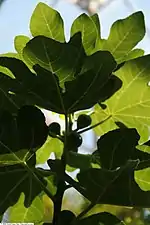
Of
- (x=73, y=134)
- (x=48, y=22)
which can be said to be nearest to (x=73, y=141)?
(x=73, y=134)

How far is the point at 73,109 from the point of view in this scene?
1.77ft

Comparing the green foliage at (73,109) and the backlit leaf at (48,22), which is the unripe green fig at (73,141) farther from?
the backlit leaf at (48,22)

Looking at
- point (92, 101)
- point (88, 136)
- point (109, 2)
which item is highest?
point (109, 2)

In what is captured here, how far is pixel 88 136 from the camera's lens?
2.32 meters

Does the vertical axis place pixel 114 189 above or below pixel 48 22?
below

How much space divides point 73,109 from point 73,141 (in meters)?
0.05

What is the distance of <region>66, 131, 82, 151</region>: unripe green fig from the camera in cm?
57

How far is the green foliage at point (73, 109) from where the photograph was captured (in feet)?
1.69

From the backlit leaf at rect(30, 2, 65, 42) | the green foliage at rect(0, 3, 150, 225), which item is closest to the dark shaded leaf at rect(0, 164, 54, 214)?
the green foliage at rect(0, 3, 150, 225)

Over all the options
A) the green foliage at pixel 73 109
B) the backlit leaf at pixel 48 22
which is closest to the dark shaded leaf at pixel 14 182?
the green foliage at pixel 73 109

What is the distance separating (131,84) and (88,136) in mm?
1753

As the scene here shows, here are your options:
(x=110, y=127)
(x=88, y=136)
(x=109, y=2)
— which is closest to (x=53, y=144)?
(x=110, y=127)

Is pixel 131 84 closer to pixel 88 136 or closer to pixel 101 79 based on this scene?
pixel 101 79

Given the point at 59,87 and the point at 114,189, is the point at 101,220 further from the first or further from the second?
the point at 59,87
